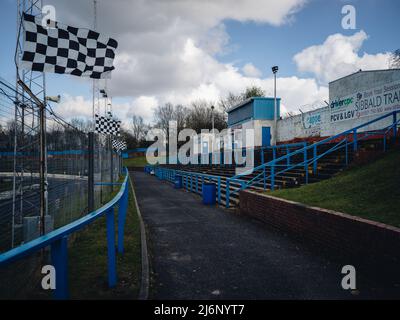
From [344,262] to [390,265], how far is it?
0.87m

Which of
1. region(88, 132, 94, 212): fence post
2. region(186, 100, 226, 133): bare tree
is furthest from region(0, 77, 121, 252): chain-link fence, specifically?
region(186, 100, 226, 133): bare tree

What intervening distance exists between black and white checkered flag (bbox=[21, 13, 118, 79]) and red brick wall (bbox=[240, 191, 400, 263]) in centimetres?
508

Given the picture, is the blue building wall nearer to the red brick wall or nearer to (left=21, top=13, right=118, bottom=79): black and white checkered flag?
the red brick wall

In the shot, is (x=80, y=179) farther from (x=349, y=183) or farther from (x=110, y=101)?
(x=110, y=101)

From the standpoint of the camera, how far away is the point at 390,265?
419 centimetres

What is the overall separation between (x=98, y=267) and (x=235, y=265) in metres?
2.19

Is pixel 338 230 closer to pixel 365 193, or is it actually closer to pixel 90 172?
pixel 365 193

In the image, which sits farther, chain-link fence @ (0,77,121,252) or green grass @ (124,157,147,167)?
green grass @ (124,157,147,167)

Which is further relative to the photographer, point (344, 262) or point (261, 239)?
point (261, 239)

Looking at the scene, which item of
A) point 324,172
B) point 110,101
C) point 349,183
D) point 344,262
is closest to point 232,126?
point 110,101

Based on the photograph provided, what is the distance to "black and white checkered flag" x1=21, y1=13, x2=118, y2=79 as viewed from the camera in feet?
17.9

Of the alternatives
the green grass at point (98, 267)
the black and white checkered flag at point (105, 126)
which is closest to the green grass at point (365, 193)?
the green grass at point (98, 267)

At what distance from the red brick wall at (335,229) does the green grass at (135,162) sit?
56421 millimetres

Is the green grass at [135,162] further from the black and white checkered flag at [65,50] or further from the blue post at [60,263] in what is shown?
the blue post at [60,263]
